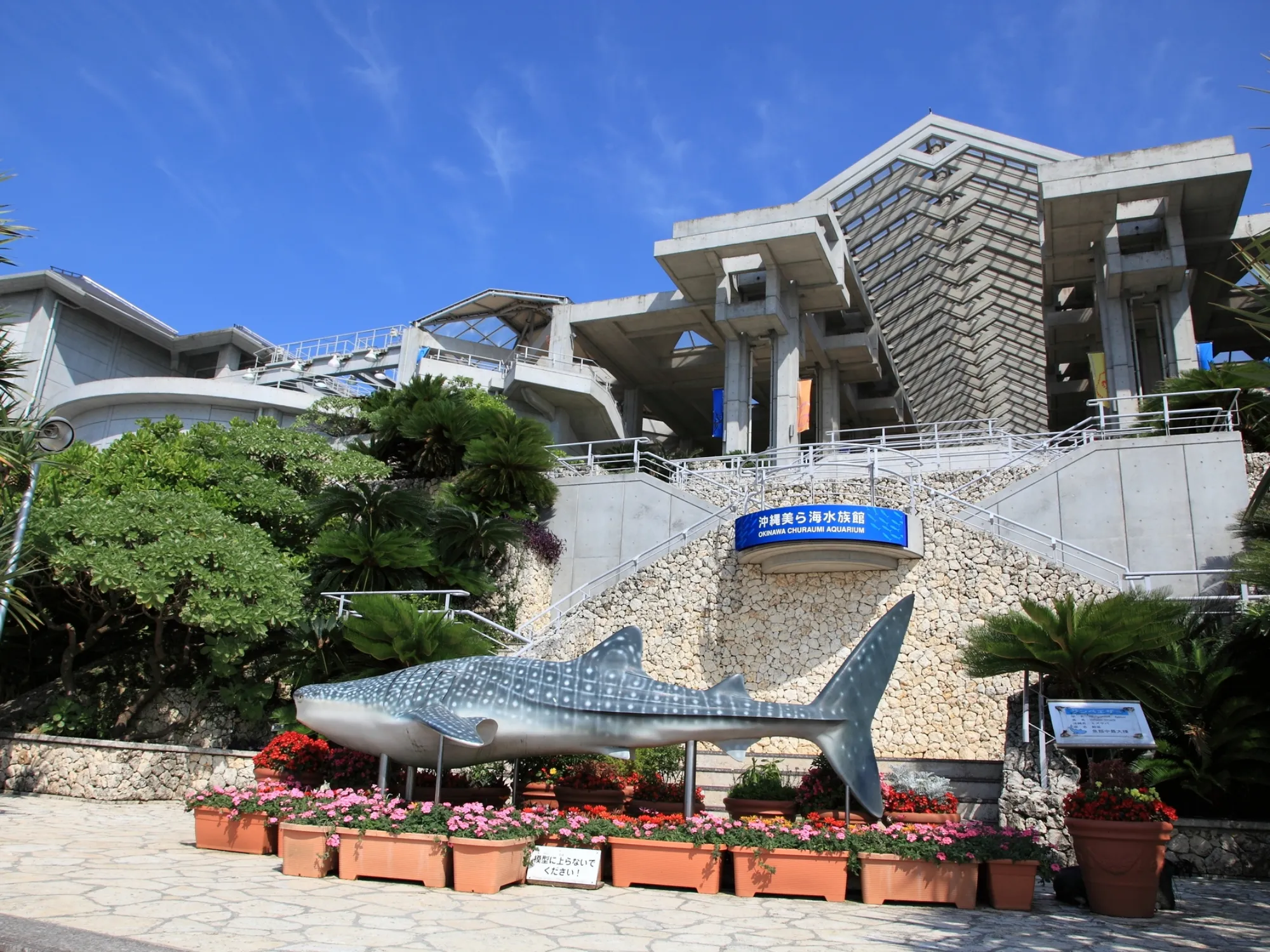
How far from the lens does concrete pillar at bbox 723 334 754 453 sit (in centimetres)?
3234

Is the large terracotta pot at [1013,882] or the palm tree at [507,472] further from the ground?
the palm tree at [507,472]

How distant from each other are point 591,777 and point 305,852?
358 centimetres

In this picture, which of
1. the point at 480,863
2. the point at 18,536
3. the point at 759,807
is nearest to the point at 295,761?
the point at 480,863

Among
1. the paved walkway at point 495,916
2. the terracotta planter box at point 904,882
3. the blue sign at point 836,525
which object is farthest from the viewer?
the blue sign at point 836,525

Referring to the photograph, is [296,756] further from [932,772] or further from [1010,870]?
[932,772]

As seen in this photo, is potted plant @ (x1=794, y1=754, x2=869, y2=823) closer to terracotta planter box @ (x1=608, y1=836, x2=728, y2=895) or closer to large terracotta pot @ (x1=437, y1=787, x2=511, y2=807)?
terracotta planter box @ (x1=608, y1=836, x2=728, y2=895)

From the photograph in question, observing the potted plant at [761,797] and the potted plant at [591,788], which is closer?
the potted plant at [761,797]

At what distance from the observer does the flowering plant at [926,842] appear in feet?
26.7

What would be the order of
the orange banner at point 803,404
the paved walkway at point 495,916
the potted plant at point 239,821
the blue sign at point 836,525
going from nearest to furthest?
the paved walkway at point 495,916 → the potted plant at point 239,821 → the blue sign at point 836,525 → the orange banner at point 803,404

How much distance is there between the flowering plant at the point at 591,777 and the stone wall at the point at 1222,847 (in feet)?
20.5

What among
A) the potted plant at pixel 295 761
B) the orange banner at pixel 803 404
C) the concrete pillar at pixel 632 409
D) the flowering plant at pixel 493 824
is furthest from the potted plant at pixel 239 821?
the concrete pillar at pixel 632 409

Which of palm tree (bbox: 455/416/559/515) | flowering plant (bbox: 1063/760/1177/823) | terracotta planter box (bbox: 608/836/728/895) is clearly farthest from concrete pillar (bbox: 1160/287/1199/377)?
terracotta planter box (bbox: 608/836/728/895)

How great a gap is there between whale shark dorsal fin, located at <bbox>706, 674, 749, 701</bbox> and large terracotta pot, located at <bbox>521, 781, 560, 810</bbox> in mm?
3249

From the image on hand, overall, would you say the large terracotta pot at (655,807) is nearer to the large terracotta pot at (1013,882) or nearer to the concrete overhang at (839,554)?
the large terracotta pot at (1013,882)
